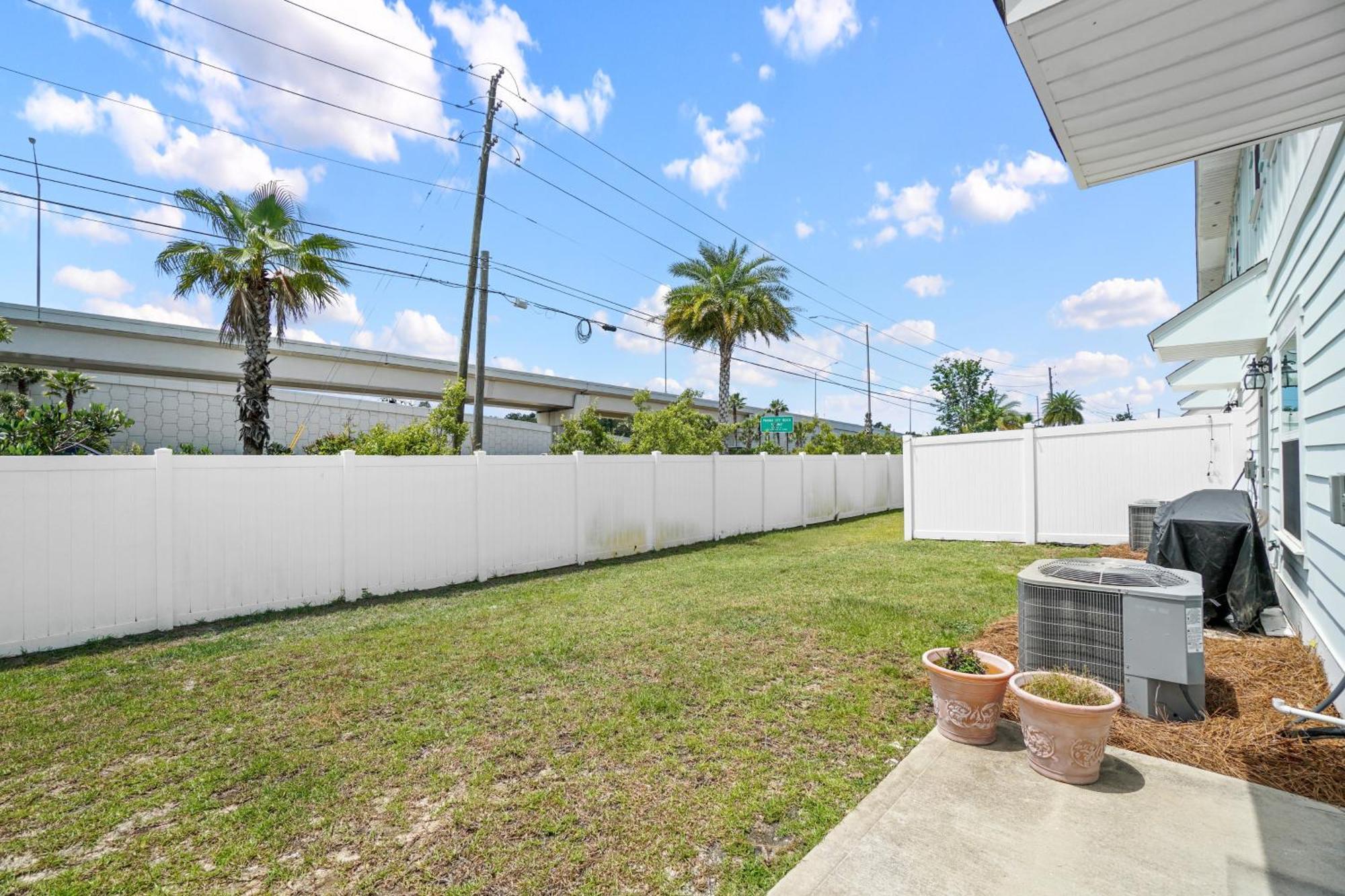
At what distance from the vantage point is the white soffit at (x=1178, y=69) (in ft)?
5.94

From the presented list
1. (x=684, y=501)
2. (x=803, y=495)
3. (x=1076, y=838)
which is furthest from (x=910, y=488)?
(x=1076, y=838)

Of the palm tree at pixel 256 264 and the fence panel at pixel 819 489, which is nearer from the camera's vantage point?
the palm tree at pixel 256 264

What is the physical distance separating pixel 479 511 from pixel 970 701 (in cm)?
653

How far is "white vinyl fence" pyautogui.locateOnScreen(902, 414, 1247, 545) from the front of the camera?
8.92 meters

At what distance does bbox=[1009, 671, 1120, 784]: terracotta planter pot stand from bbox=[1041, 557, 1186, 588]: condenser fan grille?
914mm

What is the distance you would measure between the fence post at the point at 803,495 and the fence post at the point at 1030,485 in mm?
4992

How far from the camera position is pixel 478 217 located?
12375mm

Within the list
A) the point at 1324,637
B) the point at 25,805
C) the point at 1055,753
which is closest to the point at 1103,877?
the point at 1055,753

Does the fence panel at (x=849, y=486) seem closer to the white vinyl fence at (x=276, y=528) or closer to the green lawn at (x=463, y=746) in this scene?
the white vinyl fence at (x=276, y=528)

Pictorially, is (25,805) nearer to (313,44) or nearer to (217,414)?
(313,44)

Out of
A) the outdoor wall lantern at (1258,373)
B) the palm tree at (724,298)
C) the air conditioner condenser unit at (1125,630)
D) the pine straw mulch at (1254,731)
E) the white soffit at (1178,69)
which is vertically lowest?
the pine straw mulch at (1254,731)

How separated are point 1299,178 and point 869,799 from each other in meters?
4.70

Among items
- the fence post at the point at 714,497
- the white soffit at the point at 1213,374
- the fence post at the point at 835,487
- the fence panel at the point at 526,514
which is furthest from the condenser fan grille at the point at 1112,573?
the fence post at the point at 835,487

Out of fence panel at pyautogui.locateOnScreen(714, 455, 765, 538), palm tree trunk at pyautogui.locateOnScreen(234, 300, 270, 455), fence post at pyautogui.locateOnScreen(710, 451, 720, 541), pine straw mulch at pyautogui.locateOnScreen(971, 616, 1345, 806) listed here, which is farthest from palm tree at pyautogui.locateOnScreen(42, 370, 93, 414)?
pine straw mulch at pyautogui.locateOnScreen(971, 616, 1345, 806)
